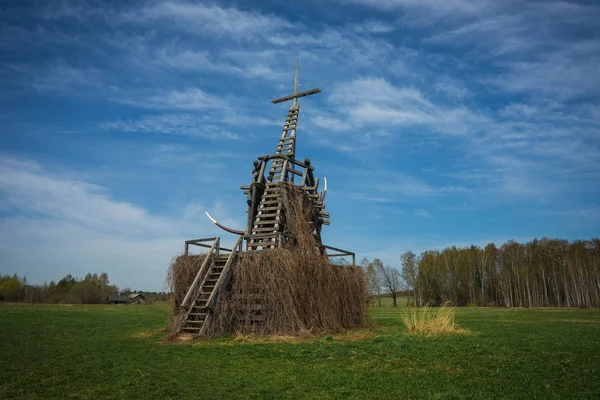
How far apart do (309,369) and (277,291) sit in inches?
214

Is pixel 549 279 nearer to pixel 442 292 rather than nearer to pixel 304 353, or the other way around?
pixel 442 292

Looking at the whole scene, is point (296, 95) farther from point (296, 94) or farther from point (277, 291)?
point (277, 291)

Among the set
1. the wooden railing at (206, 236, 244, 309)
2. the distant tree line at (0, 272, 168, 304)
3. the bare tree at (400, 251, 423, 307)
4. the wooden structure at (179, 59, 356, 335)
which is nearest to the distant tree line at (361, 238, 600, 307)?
the bare tree at (400, 251, 423, 307)

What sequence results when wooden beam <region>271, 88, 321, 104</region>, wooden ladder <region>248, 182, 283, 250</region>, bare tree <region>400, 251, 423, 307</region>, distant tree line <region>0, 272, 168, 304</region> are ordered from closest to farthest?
wooden ladder <region>248, 182, 283, 250</region> → wooden beam <region>271, 88, 321, 104</region> → bare tree <region>400, 251, 423, 307</region> → distant tree line <region>0, 272, 168, 304</region>

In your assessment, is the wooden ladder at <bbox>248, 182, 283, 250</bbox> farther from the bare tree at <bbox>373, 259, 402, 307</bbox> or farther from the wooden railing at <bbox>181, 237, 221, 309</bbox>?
the bare tree at <bbox>373, 259, 402, 307</bbox>

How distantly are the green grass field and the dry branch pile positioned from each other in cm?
145

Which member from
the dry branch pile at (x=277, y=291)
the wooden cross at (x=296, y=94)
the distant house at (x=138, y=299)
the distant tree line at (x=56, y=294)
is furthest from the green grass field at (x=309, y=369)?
the distant house at (x=138, y=299)

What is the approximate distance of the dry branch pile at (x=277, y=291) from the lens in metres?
13.9

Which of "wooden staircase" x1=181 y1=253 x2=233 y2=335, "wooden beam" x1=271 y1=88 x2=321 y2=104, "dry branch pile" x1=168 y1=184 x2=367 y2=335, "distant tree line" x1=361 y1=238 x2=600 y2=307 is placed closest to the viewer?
"wooden staircase" x1=181 y1=253 x2=233 y2=335

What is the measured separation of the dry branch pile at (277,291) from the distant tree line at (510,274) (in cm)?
3607

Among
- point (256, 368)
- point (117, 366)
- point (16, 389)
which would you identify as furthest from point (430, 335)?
point (16, 389)

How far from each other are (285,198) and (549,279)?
186ft

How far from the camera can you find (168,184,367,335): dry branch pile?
13.9 metres

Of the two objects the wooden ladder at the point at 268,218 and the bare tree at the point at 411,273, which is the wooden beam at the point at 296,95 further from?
the bare tree at the point at 411,273
